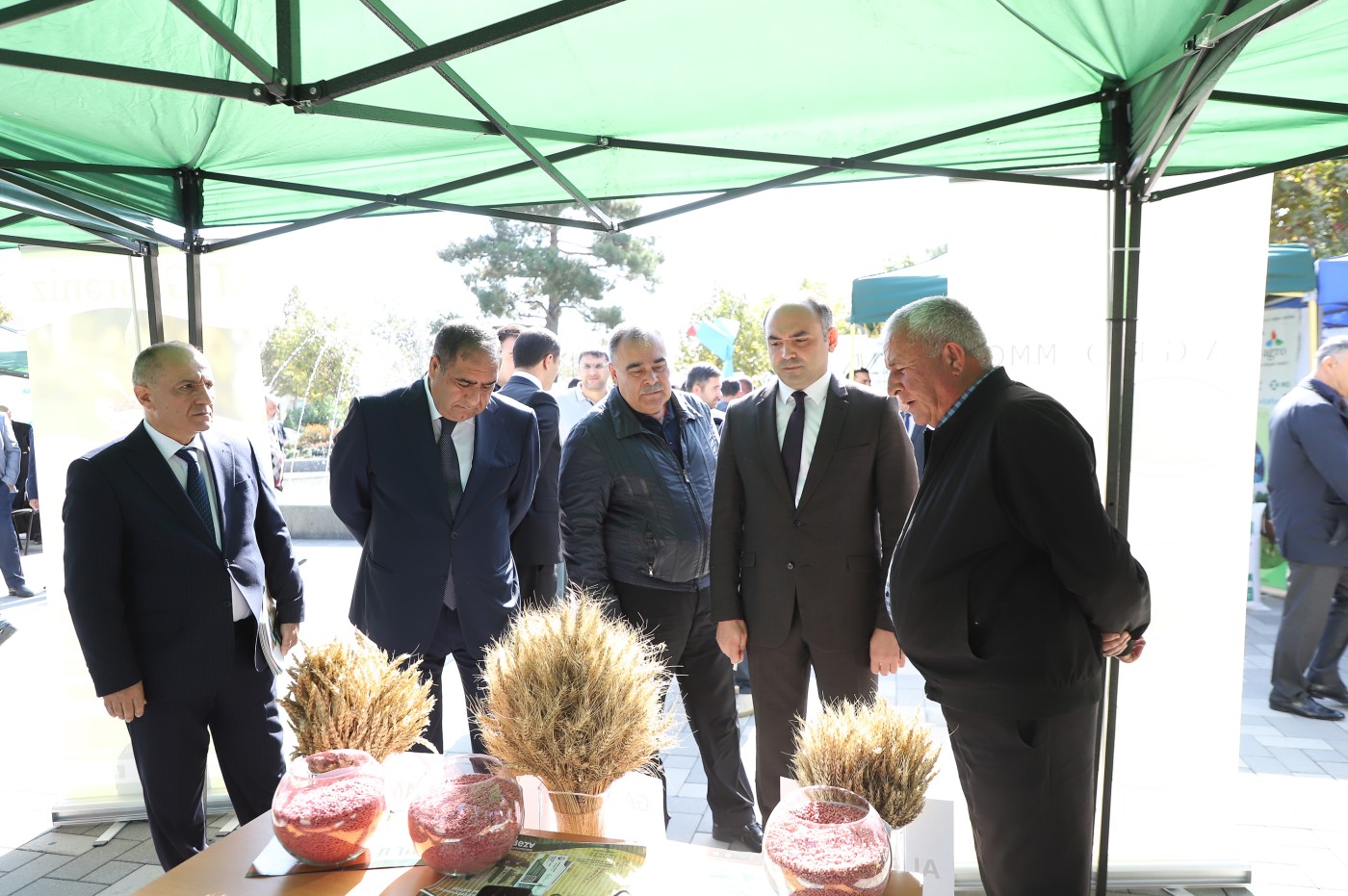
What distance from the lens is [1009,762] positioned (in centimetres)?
191

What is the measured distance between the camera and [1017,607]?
189 cm

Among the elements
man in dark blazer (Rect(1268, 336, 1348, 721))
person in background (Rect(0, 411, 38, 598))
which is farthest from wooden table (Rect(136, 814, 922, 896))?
person in background (Rect(0, 411, 38, 598))

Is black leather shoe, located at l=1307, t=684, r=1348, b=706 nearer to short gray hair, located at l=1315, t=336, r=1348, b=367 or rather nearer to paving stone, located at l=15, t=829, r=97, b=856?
short gray hair, located at l=1315, t=336, r=1348, b=367

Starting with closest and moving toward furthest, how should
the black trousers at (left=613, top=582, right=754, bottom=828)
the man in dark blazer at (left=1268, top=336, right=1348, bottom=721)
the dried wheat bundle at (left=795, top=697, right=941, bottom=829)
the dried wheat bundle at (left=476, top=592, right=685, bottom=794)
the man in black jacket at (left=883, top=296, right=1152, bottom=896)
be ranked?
the dried wheat bundle at (left=795, top=697, right=941, bottom=829) < the dried wheat bundle at (left=476, top=592, right=685, bottom=794) < the man in black jacket at (left=883, top=296, right=1152, bottom=896) < the black trousers at (left=613, top=582, right=754, bottom=828) < the man in dark blazer at (left=1268, top=336, right=1348, bottom=721)

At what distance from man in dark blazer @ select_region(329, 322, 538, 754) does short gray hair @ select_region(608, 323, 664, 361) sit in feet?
1.53

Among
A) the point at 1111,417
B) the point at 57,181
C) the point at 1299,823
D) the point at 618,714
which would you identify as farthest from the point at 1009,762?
the point at 57,181

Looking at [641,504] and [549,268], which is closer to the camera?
[641,504]

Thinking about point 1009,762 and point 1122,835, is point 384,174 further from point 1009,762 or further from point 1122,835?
point 1122,835

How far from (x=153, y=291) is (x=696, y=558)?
8.03 ft

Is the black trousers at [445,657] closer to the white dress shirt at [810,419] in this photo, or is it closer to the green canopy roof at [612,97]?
the white dress shirt at [810,419]

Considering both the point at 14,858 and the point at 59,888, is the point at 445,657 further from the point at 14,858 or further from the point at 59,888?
the point at 14,858

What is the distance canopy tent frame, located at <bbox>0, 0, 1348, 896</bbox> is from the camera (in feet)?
6.00

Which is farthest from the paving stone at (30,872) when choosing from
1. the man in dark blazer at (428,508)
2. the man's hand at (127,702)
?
the man in dark blazer at (428,508)

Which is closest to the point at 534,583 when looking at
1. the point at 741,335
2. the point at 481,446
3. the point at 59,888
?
the point at 481,446
